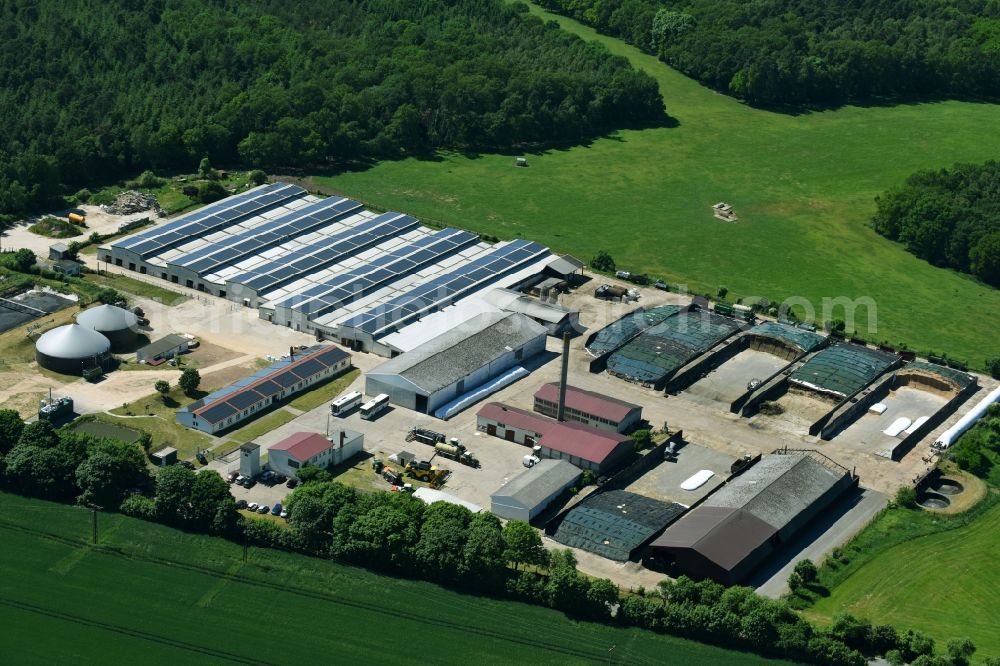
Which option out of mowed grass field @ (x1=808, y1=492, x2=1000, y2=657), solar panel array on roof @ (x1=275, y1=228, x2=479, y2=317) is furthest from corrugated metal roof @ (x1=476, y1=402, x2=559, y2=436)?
mowed grass field @ (x1=808, y1=492, x2=1000, y2=657)

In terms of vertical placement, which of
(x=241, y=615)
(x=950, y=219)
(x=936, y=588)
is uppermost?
(x=950, y=219)

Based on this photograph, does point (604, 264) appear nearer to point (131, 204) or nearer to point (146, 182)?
point (131, 204)

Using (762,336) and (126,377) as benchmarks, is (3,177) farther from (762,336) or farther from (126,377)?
(762,336)

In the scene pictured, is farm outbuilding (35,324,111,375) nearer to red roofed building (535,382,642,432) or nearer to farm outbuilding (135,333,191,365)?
farm outbuilding (135,333,191,365)

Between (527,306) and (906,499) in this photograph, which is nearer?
(906,499)

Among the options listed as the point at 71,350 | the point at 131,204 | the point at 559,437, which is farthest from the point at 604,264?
the point at 71,350

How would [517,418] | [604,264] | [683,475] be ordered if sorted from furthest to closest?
[604,264] < [517,418] < [683,475]
